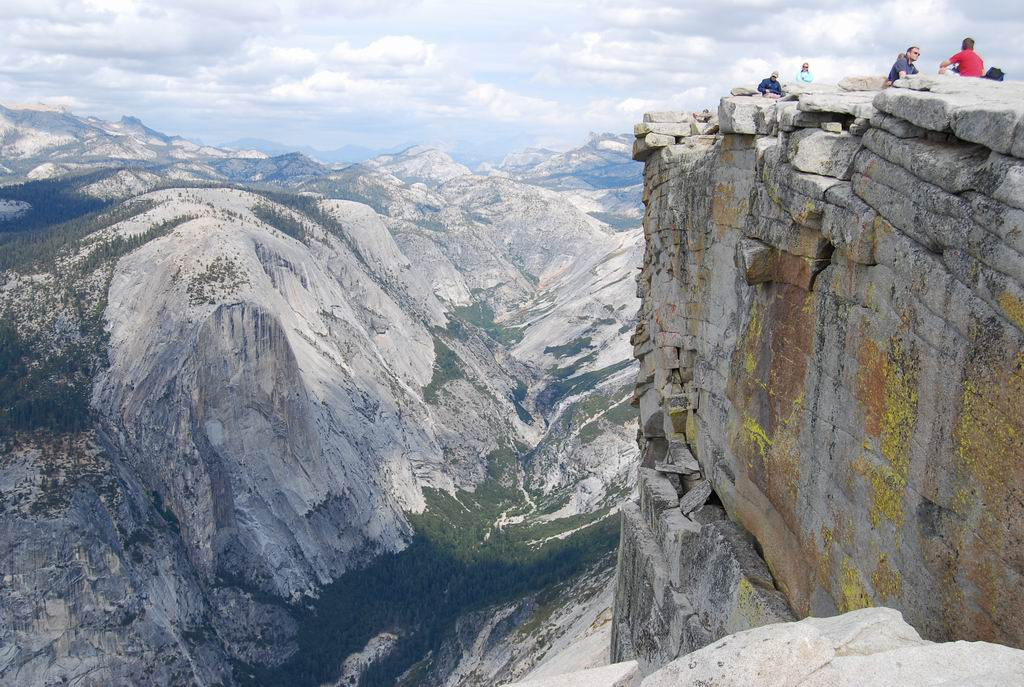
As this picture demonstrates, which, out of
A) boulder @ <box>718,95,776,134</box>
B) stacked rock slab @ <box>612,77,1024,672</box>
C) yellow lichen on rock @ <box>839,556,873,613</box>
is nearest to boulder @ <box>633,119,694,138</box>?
stacked rock slab @ <box>612,77,1024,672</box>

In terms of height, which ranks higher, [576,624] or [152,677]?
[576,624]

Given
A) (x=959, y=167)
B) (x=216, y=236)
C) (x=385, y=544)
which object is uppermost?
(x=959, y=167)

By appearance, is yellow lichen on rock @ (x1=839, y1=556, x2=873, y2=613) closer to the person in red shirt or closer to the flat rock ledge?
the flat rock ledge

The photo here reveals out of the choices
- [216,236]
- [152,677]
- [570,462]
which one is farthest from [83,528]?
[570,462]

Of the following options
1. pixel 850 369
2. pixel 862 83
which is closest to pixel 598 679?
pixel 850 369

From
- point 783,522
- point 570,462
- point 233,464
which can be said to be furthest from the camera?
point 570,462

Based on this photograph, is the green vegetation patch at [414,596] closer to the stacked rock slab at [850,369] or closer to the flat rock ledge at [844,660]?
the stacked rock slab at [850,369]

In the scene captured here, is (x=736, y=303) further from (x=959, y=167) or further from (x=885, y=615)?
(x=885, y=615)
